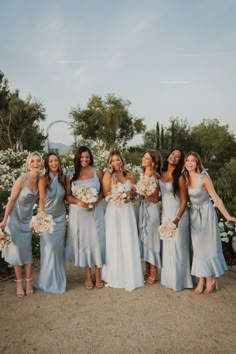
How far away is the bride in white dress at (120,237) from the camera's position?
5.65m

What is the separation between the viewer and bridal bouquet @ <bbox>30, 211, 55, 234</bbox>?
505cm

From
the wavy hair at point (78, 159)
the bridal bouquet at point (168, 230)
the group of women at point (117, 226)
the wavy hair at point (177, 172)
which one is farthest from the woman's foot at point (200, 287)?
the wavy hair at point (78, 159)

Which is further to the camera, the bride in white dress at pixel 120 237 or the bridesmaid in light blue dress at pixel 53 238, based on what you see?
the bride in white dress at pixel 120 237

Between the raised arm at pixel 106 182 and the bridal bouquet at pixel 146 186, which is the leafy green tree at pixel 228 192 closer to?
the bridal bouquet at pixel 146 186

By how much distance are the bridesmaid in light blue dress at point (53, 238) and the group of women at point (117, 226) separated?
0.6 inches

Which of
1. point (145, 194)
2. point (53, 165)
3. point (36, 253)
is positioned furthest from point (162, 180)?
point (36, 253)

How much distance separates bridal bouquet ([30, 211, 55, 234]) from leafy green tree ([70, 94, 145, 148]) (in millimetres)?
46033

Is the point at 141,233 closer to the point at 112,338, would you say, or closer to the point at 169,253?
the point at 169,253

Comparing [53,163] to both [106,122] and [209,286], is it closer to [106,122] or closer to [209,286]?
[209,286]

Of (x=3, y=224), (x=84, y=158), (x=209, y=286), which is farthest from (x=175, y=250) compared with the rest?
(x=3, y=224)

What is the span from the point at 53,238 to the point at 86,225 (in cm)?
57

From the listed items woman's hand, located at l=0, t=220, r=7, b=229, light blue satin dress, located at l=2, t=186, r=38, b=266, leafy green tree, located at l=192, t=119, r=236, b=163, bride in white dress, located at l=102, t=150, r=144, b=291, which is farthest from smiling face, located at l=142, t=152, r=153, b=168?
leafy green tree, located at l=192, t=119, r=236, b=163

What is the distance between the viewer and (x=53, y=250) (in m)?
5.57

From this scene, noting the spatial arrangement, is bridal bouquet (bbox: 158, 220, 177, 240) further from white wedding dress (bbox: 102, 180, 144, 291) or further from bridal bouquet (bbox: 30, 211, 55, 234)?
bridal bouquet (bbox: 30, 211, 55, 234)
